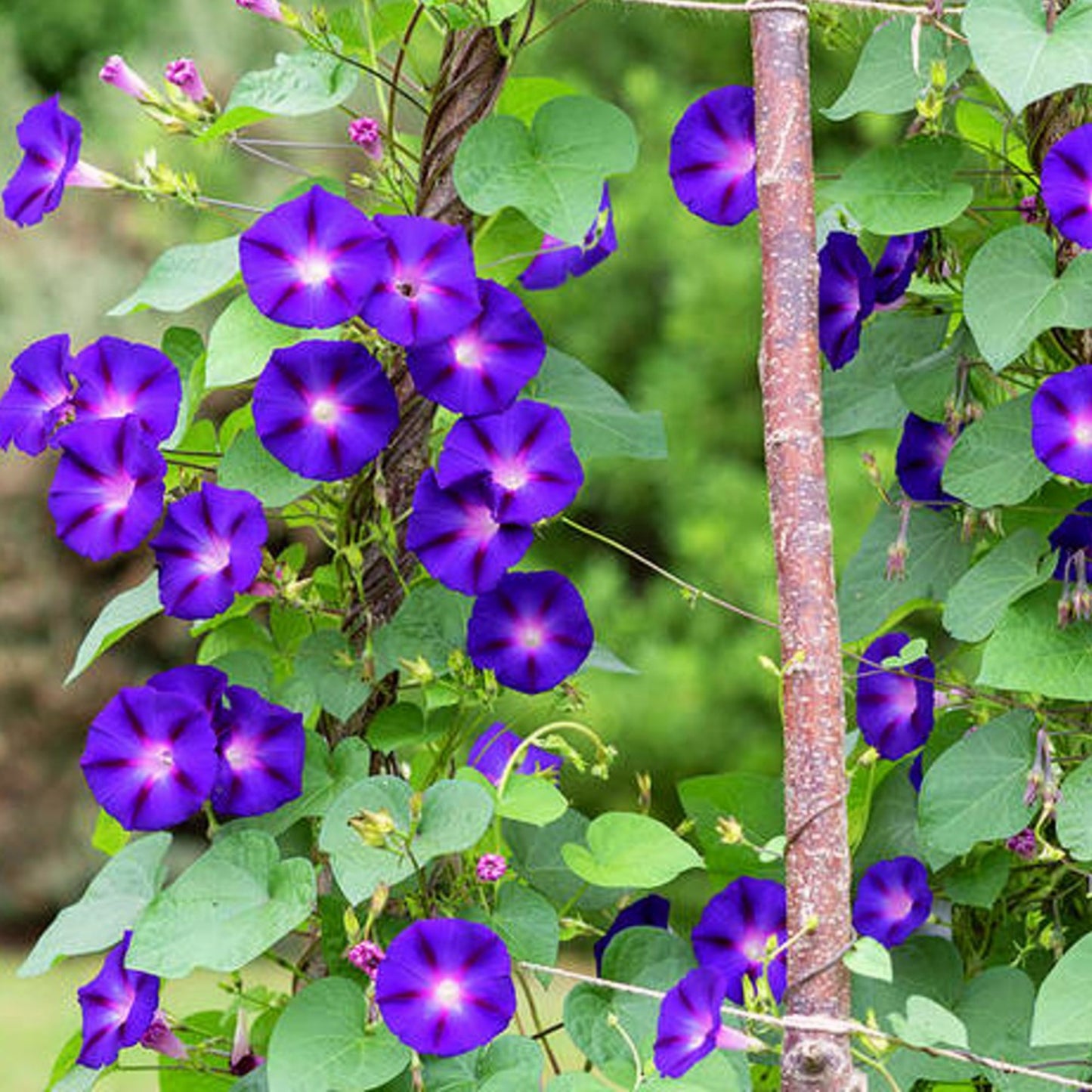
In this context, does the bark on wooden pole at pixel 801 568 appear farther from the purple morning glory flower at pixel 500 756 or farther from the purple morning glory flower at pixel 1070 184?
the purple morning glory flower at pixel 500 756

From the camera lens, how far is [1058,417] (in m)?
1.10

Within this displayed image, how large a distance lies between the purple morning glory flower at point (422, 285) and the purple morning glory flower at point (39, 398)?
223 millimetres

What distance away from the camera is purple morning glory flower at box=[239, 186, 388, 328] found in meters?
1.07

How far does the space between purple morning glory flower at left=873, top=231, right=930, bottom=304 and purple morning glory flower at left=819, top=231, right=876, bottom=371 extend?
0.06ft

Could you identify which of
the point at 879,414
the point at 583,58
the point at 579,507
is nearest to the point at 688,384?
the point at 579,507

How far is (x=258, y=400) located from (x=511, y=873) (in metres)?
0.36

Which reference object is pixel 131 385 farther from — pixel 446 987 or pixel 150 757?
pixel 446 987

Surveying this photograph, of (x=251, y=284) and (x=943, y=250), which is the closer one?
(x=251, y=284)

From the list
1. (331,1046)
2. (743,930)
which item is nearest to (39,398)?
(331,1046)

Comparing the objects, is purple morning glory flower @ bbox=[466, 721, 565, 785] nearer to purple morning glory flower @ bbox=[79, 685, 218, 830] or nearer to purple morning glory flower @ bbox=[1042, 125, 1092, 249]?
purple morning glory flower @ bbox=[79, 685, 218, 830]

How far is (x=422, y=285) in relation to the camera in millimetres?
1089

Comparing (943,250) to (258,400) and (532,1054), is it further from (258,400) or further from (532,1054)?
(532,1054)

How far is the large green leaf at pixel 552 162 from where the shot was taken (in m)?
1.12

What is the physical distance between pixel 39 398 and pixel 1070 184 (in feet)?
2.16
